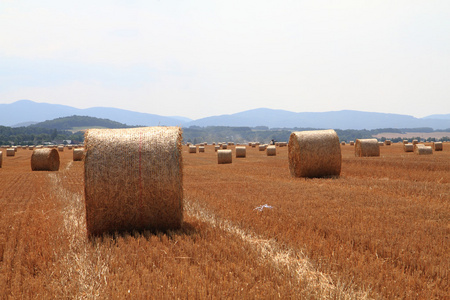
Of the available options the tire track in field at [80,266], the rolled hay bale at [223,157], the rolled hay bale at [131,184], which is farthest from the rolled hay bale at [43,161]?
the rolled hay bale at [131,184]

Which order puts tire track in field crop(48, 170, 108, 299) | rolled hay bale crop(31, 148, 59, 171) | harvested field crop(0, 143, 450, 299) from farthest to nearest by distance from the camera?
rolled hay bale crop(31, 148, 59, 171)
tire track in field crop(48, 170, 108, 299)
harvested field crop(0, 143, 450, 299)

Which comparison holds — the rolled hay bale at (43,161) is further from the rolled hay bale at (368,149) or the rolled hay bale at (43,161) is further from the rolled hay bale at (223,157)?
the rolled hay bale at (368,149)

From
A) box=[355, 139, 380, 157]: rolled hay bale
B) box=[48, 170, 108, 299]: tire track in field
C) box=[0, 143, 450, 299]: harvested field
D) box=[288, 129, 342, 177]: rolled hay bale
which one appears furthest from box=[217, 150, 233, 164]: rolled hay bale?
box=[48, 170, 108, 299]: tire track in field

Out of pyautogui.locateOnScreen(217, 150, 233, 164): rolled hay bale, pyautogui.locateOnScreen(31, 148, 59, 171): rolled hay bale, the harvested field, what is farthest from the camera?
pyautogui.locateOnScreen(217, 150, 233, 164): rolled hay bale

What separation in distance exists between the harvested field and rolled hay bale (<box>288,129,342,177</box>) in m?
5.69

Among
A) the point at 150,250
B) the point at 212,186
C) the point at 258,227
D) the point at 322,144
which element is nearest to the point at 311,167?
the point at 322,144

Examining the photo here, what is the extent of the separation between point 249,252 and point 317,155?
11078 mm

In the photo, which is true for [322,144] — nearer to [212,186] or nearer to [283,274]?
[212,186]

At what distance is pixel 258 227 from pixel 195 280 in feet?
9.80

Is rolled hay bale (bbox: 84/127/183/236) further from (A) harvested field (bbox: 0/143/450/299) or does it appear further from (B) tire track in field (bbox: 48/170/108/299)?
(B) tire track in field (bbox: 48/170/108/299)

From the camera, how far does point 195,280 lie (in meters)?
4.54

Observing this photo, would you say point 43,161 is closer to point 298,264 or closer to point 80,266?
point 80,266

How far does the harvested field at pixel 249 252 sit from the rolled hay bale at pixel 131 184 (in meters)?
0.33

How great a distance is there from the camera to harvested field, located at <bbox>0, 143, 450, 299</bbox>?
14.7ft
